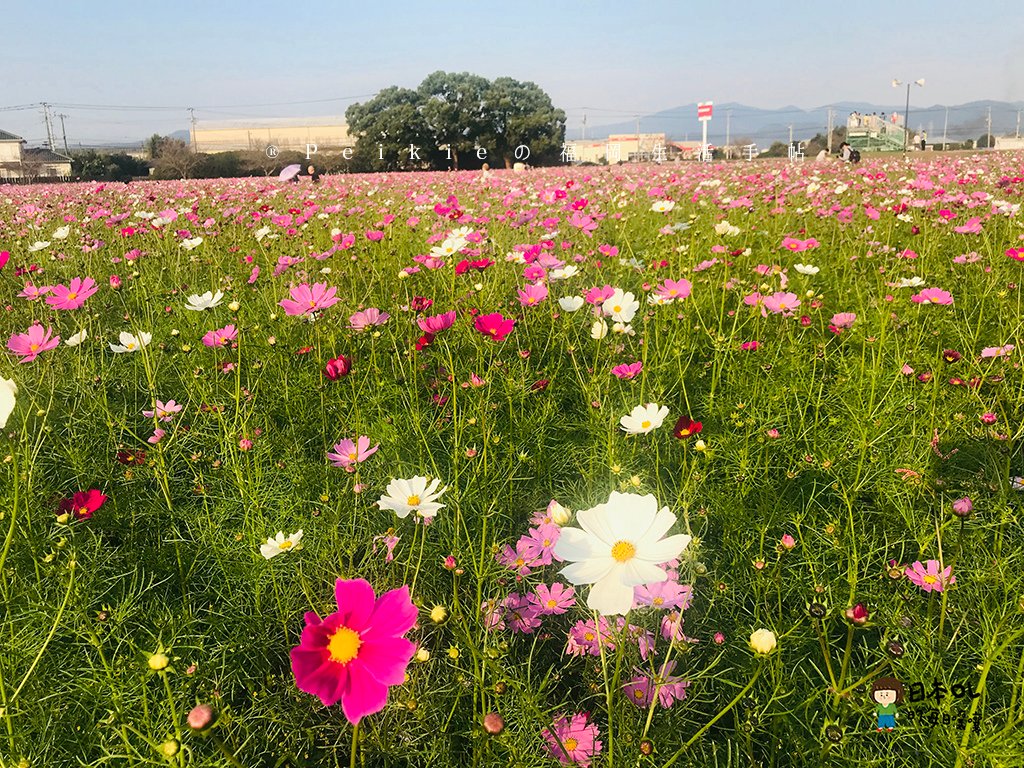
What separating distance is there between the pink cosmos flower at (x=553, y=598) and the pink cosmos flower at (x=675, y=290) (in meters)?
0.82

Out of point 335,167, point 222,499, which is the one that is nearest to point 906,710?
point 222,499

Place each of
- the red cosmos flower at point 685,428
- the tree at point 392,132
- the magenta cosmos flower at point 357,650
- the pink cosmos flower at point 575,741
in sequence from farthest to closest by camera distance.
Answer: the tree at point 392,132 < the red cosmos flower at point 685,428 < the pink cosmos flower at point 575,741 < the magenta cosmos flower at point 357,650

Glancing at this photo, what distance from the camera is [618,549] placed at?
606 mm

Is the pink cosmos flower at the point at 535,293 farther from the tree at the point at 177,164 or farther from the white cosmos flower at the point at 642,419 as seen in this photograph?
the tree at the point at 177,164

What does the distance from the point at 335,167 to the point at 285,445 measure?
16.0 meters

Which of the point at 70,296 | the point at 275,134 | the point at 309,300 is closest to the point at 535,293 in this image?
the point at 309,300

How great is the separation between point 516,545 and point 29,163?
25.7 metres

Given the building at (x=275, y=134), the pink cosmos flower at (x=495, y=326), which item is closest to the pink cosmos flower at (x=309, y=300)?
the pink cosmos flower at (x=495, y=326)

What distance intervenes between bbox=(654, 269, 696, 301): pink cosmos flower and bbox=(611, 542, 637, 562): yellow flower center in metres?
1.03

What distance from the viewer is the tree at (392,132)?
24.0 m

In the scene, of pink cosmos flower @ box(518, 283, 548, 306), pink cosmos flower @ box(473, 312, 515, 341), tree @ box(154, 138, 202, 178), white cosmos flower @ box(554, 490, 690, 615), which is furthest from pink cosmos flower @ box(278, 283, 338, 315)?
tree @ box(154, 138, 202, 178)

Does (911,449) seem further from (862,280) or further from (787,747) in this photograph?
(862,280)

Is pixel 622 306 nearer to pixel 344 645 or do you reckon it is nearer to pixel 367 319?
pixel 367 319

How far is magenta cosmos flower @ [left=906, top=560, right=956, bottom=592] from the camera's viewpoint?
2.56 feet
